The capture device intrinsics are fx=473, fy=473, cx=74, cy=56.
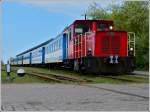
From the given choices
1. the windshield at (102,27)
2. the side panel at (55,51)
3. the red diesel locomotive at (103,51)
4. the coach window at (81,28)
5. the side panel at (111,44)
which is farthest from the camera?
the side panel at (55,51)

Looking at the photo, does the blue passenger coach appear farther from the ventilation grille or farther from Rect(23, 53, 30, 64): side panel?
Rect(23, 53, 30, 64): side panel

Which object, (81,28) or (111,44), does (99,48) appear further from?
(81,28)

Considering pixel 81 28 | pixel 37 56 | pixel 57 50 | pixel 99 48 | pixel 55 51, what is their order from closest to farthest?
pixel 99 48, pixel 81 28, pixel 57 50, pixel 55 51, pixel 37 56

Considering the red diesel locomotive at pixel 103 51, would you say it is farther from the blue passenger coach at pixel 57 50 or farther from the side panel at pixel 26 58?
the side panel at pixel 26 58

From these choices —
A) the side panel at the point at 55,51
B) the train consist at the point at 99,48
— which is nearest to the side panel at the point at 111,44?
the train consist at the point at 99,48

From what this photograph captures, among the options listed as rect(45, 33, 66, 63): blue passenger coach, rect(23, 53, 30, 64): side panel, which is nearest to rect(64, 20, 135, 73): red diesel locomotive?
rect(45, 33, 66, 63): blue passenger coach

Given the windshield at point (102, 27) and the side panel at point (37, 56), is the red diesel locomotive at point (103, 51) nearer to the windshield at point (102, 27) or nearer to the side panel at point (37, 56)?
the windshield at point (102, 27)

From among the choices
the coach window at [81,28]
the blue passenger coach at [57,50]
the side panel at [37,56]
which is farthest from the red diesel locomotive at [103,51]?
the side panel at [37,56]

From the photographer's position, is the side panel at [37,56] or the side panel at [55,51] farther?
the side panel at [37,56]

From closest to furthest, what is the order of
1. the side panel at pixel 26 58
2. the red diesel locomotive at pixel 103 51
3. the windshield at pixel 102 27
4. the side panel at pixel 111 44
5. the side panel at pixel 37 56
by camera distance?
the red diesel locomotive at pixel 103 51, the side panel at pixel 111 44, the windshield at pixel 102 27, the side panel at pixel 37 56, the side panel at pixel 26 58

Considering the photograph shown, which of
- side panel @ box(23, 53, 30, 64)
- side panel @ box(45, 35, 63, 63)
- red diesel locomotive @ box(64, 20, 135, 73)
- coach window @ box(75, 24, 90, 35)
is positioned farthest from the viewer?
side panel @ box(23, 53, 30, 64)

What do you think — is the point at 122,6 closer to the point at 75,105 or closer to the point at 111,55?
the point at 111,55

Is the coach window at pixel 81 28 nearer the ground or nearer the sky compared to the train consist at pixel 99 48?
nearer the sky

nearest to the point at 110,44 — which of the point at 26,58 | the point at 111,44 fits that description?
the point at 111,44
